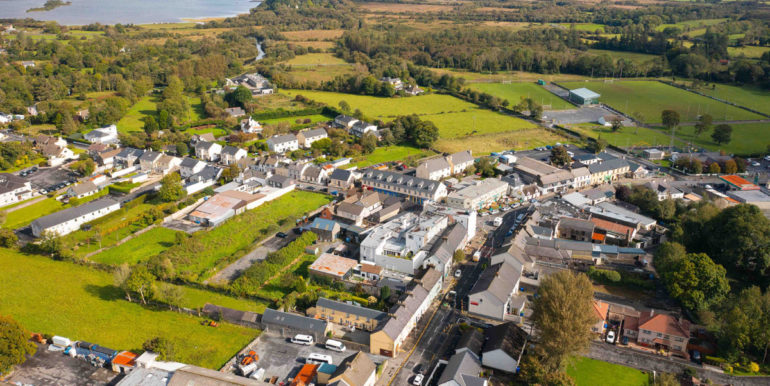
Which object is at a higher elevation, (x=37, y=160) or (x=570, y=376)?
(x=37, y=160)

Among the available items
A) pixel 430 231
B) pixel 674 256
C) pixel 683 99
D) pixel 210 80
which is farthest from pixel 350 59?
pixel 674 256

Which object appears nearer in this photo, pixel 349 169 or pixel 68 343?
pixel 68 343

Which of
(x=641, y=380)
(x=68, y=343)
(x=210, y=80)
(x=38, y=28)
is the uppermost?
(x=38, y=28)

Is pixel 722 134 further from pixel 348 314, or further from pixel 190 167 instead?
pixel 190 167

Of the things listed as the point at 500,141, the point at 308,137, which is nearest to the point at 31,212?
the point at 308,137

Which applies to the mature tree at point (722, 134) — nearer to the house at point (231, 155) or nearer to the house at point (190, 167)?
the house at point (231, 155)

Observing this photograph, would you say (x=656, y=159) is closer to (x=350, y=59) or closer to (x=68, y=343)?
(x=68, y=343)
